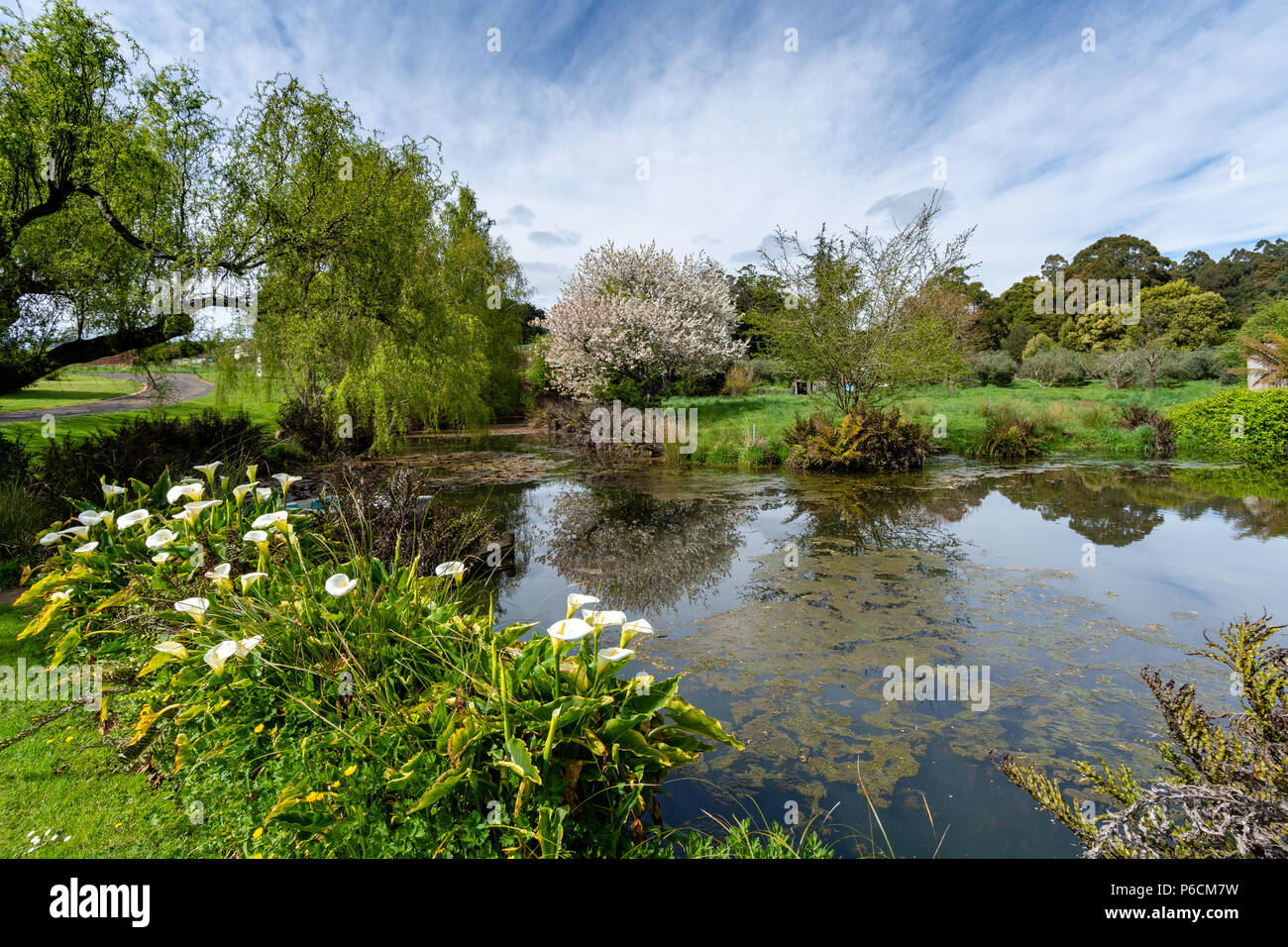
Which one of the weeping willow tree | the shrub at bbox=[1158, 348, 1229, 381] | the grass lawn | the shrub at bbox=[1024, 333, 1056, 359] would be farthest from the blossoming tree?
the shrub at bbox=[1024, 333, 1056, 359]

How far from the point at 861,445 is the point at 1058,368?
21.1m

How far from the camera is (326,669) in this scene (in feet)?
10.1

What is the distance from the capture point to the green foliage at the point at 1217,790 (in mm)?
1795

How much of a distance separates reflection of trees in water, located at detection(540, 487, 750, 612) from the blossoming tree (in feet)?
31.9

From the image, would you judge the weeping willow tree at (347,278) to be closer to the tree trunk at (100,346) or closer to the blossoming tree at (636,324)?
the tree trunk at (100,346)

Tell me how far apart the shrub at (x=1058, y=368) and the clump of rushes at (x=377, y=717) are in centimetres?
3255

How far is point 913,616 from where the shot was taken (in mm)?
5625

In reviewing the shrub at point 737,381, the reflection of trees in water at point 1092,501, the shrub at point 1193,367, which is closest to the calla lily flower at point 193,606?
the reflection of trees in water at point 1092,501

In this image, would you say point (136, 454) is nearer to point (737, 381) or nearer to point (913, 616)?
point (913, 616)

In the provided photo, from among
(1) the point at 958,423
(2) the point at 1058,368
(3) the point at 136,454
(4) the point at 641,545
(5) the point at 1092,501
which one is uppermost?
(2) the point at 1058,368

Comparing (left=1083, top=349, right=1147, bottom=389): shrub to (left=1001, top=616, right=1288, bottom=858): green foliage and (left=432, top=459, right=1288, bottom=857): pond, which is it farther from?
(left=1001, top=616, right=1288, bottom=858): green foliage

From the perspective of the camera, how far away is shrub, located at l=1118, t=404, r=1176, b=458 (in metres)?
15.2

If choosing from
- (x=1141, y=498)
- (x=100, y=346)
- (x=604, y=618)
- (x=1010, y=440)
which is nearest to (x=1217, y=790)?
(x=604, y=618)

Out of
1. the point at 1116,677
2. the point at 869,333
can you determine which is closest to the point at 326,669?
the point at 1116,677
